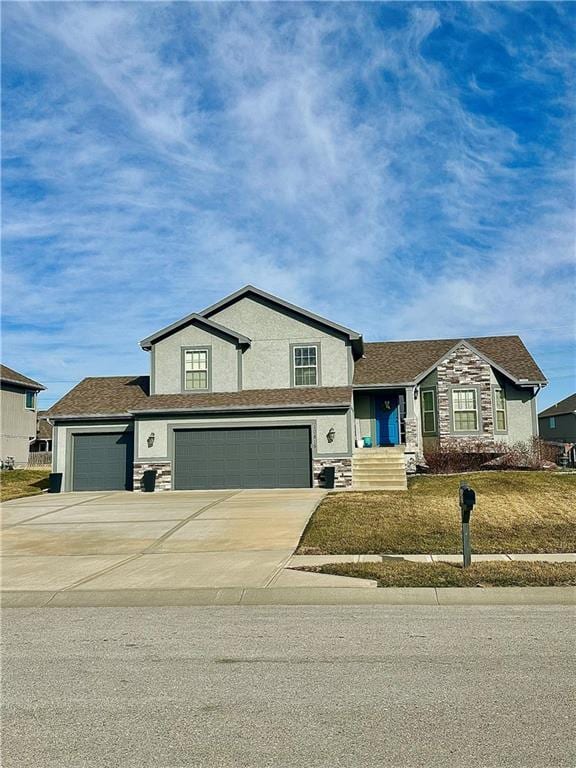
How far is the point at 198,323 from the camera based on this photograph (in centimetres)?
2573

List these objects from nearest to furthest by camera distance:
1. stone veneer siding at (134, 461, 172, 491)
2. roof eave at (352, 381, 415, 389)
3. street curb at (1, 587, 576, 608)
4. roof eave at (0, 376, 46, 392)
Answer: street curb at (1, 587, 576, 608) → stone veneer siding at (134, 461, 172, 491) → roof eave at (352, 381, 415, 389) → roof eave at (0, 376, 46, 392)

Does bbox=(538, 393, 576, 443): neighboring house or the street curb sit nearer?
the street curb

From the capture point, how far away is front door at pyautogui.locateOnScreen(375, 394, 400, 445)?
27.5 metres

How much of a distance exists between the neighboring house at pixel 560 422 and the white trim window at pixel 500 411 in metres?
25.3

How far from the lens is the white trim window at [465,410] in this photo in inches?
1037

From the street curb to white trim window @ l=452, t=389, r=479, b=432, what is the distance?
17.5 metres

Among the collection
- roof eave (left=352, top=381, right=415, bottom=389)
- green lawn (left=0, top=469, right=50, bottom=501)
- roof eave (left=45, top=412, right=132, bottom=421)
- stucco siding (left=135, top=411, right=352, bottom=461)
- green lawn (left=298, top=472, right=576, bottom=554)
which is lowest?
green lawn (left=298, top=472, right=576, bottom=554)

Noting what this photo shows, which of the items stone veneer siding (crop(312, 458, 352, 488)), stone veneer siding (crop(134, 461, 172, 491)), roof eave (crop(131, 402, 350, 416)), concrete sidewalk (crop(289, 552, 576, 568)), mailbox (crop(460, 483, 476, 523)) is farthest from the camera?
stone veneer siding (crop(134, 461, 172, 491))

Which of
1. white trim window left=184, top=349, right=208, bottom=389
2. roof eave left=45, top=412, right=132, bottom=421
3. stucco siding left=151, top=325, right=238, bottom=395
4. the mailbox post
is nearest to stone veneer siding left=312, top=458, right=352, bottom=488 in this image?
stucco siding left=151, top=325, right=238, bottom=395

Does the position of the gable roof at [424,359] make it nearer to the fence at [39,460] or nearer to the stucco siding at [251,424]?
the stucco siding at [251,424]

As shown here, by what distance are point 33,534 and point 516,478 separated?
13.6 metres

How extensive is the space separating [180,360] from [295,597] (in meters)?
17.5

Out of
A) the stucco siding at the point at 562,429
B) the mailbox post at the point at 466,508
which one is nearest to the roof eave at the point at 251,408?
the mailbox post at the point at 466,508

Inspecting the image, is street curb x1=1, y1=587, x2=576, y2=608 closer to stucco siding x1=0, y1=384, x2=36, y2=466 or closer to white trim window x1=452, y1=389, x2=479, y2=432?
white trim window x1=452, y1=389, x2=479, y2=432
